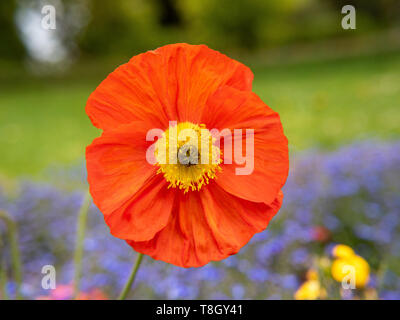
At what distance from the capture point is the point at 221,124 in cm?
57

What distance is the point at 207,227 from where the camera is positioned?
22.6 inches

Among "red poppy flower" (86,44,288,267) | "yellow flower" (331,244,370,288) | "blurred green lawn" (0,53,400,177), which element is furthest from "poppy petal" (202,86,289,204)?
"blurred green lawn" (0,53,400,177)

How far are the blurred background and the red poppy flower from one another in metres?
0.24

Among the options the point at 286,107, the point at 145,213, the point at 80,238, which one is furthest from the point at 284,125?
the point at 145,213

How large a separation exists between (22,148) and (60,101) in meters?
3.67

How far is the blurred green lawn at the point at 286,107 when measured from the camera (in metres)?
3.95

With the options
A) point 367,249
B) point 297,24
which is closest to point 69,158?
point 367,249

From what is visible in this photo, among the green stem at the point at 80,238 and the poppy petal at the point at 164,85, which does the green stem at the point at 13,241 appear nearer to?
the green stem at the point at 80,238

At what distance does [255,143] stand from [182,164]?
0.30ft

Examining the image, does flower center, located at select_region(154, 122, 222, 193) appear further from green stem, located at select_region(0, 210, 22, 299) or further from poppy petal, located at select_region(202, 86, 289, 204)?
green stem, located at select_region(0, 210, 22, 299)

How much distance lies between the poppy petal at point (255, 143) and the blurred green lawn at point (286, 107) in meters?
2.03

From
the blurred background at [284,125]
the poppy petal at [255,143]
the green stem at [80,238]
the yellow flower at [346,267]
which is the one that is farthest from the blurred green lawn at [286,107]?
the poppy petal at [255,143]

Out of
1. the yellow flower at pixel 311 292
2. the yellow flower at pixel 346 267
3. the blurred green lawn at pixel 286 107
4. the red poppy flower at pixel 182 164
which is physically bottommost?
the yellow flower at pixel 311 292
